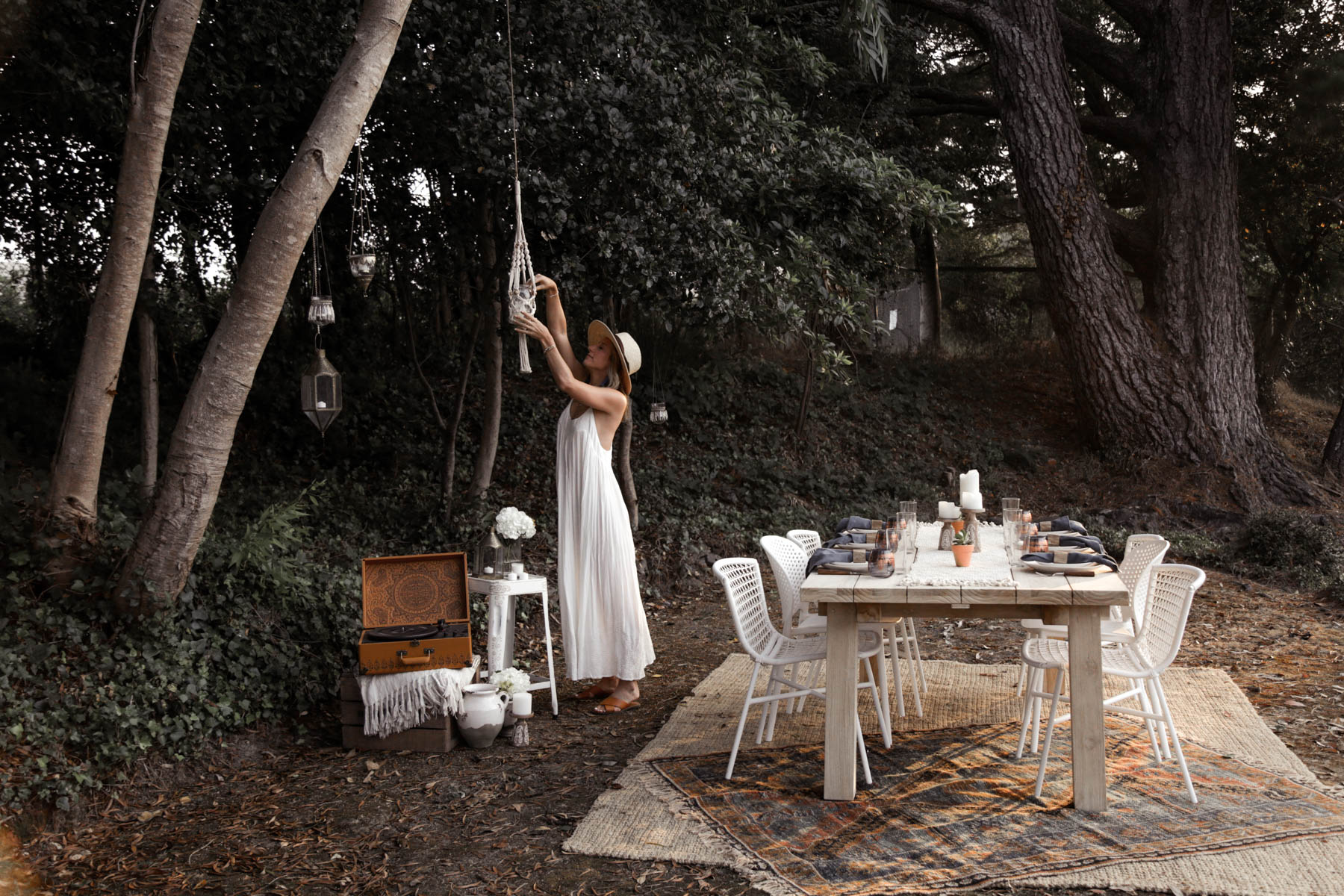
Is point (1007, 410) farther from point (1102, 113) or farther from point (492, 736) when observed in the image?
point (492, 736)

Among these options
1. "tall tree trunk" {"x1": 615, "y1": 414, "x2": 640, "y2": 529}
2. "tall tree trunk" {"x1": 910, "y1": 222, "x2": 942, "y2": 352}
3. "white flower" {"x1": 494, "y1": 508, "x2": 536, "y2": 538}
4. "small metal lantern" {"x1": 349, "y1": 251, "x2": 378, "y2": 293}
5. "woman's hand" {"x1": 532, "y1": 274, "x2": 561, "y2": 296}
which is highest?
"tall tree trunk" {"x1": 910, "y1": 222, "x2": 942, "y2": 352}

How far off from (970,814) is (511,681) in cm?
230

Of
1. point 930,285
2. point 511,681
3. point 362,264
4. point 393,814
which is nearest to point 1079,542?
point 511,681

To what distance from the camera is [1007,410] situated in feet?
48.0

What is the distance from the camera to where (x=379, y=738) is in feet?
16.4

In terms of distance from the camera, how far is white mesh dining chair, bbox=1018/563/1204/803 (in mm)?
4211

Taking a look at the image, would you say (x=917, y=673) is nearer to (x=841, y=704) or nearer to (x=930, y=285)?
(x=841, y=704)

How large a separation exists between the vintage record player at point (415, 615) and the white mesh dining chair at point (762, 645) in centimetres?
135

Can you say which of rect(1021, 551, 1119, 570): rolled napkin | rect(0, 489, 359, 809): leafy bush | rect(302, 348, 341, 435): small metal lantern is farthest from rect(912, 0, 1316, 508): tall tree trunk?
rect(0, 489, 359, 809): leafy bush

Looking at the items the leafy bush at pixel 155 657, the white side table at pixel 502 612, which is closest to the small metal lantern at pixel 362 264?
the leafy bush at pixel 155 657

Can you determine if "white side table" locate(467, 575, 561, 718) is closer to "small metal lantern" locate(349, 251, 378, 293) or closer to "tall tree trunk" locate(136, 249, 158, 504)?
"small metal lantern" locate(349, 251, 378, 293)

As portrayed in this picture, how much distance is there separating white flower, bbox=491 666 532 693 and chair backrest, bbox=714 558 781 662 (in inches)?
A: 46.7

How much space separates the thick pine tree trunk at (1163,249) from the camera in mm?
12203

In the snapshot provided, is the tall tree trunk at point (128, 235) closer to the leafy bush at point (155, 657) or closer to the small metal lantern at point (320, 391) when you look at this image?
the leafy bush at point (155, 657)
